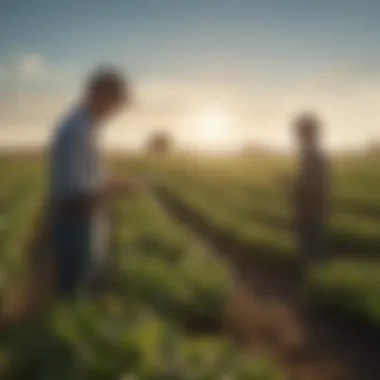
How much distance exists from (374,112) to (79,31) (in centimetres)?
79

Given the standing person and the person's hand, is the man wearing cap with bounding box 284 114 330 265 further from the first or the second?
the standing person

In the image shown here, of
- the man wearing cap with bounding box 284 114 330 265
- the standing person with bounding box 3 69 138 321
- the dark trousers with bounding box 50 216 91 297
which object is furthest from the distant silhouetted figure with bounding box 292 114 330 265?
the dark trousers with bounding box 50 216 91 297

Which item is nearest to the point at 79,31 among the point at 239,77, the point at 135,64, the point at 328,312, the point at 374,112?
the point at 135,64

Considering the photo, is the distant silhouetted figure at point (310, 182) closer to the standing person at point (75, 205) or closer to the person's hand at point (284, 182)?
the person's hand at point (284, 182)

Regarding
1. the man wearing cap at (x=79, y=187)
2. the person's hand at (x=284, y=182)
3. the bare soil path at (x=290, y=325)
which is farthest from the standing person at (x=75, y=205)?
the person's hand at (x=284, y=182)

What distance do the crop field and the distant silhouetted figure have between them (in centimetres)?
3

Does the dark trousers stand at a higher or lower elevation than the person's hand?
lower

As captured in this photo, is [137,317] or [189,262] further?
[189,262]

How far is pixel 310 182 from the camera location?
6.29ft

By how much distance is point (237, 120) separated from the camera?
1935 millimetres

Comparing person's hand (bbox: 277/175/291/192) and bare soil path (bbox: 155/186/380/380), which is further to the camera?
person's hand (bbox: 277/175/291/192)

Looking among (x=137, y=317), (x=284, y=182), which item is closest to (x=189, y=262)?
(x=137, y=317)

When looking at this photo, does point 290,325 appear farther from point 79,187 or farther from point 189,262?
point 79,187

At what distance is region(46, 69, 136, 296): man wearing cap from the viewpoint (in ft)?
6.19
